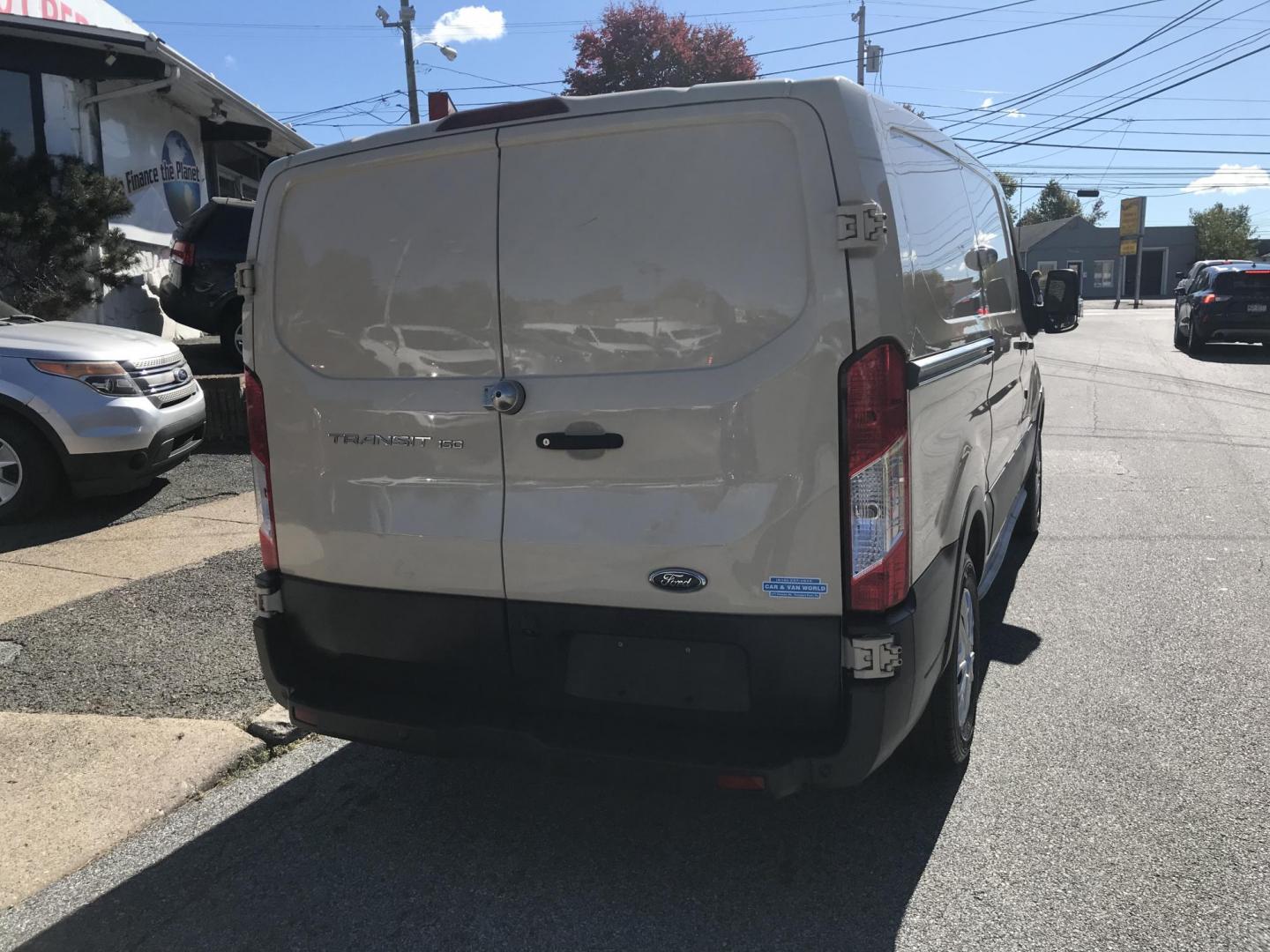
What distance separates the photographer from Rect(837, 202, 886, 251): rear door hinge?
2457 mm

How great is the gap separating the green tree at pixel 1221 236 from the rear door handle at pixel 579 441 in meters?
78.4

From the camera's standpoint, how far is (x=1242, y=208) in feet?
255

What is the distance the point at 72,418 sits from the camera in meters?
6.52

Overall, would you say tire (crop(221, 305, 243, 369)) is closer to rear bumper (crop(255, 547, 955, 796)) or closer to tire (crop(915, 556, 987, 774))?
rear bumper (crop(255, 547, 955, 796))

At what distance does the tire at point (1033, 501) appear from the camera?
6.49 meters

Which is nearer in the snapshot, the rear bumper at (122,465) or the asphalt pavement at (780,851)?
the asphalt pavement at (780,851)

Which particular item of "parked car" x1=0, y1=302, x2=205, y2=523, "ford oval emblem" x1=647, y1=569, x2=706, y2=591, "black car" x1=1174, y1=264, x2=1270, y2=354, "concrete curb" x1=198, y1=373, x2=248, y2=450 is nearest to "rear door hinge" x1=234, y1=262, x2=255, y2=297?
"ford oval emblem" x1=647, y1=569, x2=706, y2=591

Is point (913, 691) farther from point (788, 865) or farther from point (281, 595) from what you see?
point (281, 595)

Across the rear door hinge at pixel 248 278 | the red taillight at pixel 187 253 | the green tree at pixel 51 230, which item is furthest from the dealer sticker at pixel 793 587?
the green tree at pixel 51 230

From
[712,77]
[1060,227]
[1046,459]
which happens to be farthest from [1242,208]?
[1046,459]

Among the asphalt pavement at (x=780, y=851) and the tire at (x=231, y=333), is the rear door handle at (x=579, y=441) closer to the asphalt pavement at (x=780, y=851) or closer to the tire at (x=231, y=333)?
the asphalt pavement at (x=780, y=851)

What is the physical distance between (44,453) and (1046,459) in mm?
8349

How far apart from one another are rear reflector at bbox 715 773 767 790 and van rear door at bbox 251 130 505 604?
2.51 ft

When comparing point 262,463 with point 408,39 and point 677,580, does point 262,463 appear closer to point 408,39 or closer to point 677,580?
point 677,580
